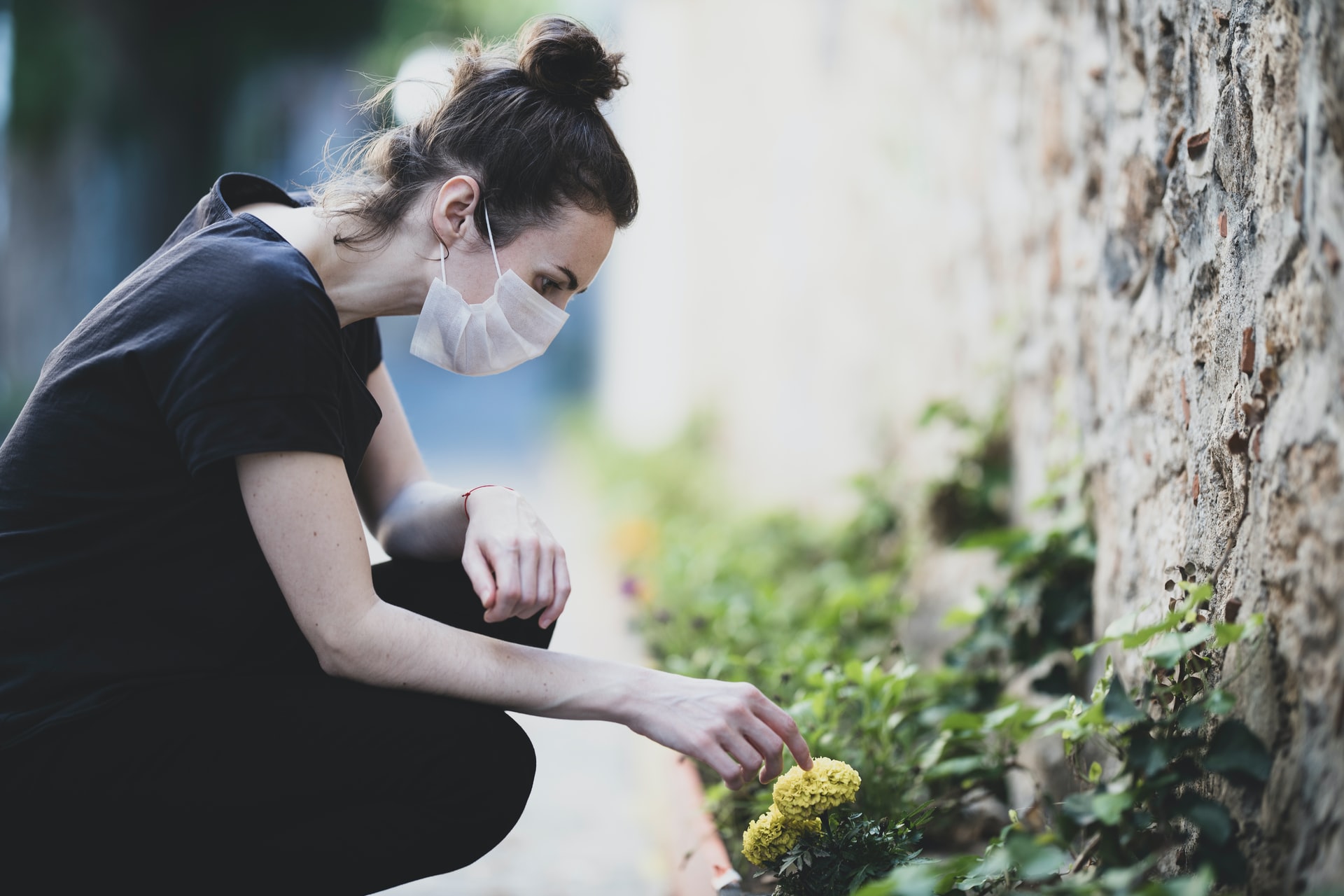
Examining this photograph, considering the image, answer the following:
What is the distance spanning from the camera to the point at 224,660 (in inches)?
60.0

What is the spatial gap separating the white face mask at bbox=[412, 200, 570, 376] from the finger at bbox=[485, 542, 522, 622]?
341 millimetres

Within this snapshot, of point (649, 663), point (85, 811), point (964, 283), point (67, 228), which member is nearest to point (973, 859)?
point (85, 811)

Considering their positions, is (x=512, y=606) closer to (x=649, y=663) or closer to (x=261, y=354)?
(x=261, y=354)

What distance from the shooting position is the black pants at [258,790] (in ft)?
4.62

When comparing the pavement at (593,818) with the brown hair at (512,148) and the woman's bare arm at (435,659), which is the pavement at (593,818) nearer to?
the woman's bare arm at (435,659)

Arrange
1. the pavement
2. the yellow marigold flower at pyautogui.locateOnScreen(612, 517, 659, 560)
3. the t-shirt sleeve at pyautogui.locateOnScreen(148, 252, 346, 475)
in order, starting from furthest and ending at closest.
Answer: the yellow marigold flower at pyautogui.locateOnScreen(612, 517, 659, 560) → the pavement → the t-shirt sleeve at pyautogui.locateOnScreen(148, 252, 346, 475)

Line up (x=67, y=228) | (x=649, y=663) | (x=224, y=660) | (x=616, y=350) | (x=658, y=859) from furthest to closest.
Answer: (x=616, y=350) → (x=67, y=228) → (x=649, y=663) → (x=658, y=859) → (x=224, y=660)

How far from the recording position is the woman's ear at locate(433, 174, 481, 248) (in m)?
1.59

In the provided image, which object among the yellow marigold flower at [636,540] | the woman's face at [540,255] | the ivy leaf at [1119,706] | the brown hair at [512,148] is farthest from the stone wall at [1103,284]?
the yellow marigold flower at [636,540]

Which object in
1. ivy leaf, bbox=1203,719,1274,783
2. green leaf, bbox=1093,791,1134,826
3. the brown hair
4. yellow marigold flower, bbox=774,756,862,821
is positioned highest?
the brown hair

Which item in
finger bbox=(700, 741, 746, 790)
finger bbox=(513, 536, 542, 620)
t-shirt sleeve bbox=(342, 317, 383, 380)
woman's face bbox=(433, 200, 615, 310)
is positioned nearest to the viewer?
finger bbox=(700, 741, 746, 790)

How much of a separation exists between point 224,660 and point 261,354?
0.46m

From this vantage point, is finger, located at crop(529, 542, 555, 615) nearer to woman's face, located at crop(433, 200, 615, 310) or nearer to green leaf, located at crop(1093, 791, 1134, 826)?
woman's face, located at crop(433, 200, 615, 310)

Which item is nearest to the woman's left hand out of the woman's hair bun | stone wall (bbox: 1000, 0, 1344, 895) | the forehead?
the forehead
